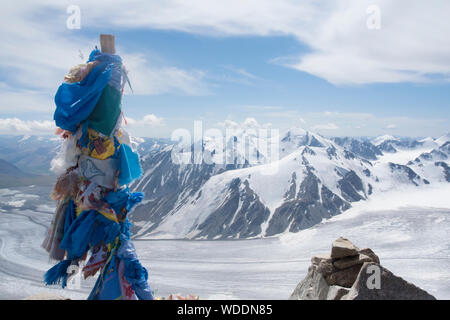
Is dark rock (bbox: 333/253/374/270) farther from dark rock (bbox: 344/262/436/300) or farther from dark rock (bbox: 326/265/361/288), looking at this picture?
dark rock (bbox: 344/262/436/300)

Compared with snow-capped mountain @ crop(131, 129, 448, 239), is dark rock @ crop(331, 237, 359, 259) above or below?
above

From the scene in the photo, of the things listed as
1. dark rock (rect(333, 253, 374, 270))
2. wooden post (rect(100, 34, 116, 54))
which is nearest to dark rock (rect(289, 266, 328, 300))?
dark rock (rect(333, 253, 374, 270))

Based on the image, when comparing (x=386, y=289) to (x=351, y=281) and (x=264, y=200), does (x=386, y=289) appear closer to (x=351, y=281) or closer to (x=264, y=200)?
(x=351, y=281)

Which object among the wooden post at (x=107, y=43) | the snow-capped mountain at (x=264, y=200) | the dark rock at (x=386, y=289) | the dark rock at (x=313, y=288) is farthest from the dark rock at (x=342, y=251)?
the snow-capped mountain at (x=264, y=200)
